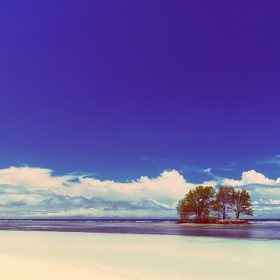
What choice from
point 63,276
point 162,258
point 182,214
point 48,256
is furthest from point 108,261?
point 182,214

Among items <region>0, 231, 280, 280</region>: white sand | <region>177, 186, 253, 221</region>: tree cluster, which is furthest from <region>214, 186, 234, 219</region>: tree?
<region>0, 231, 280, 280</region>: white sand

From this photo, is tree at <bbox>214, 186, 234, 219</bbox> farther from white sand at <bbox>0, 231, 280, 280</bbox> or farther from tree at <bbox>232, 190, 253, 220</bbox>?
white sand at <bbox>0, 231, 280, 280</bbox>

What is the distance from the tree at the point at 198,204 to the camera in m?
126

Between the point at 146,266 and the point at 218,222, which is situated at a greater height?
the point at 218,222

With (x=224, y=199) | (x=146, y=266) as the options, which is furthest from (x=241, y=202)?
(x=146, y=266)

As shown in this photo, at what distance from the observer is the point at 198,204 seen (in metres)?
127

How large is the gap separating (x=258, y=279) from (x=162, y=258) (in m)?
10.0

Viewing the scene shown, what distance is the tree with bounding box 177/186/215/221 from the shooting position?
12631 centimetres

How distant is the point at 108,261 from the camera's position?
87.8 feet

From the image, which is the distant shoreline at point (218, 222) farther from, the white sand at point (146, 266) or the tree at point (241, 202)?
the white sand at point (146, 266)

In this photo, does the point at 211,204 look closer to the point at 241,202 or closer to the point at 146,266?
the point at 241,202

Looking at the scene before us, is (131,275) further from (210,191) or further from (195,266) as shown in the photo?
(210,191)

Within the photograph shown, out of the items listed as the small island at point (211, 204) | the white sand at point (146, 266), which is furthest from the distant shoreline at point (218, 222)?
the white sand at point (146, 266)

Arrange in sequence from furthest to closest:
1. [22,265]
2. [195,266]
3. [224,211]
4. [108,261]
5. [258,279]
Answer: [224,211]
[108,261]
[195,266]
[22,265]
[258,279]
